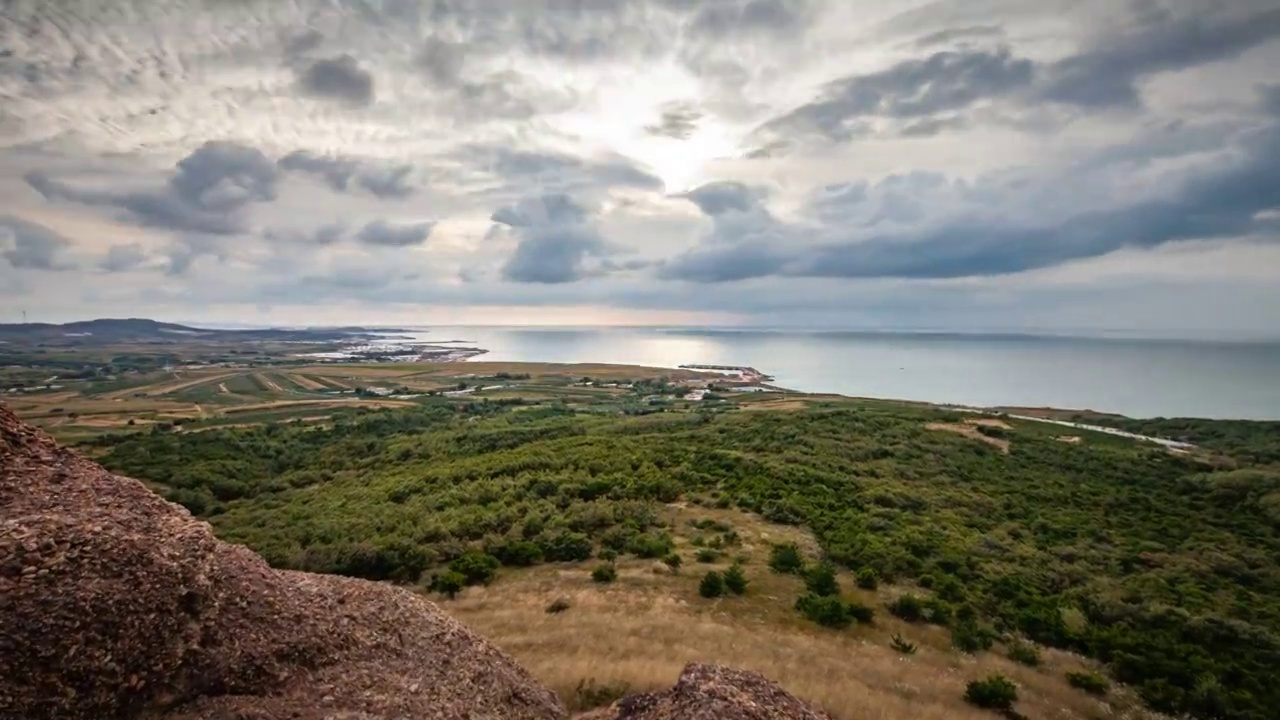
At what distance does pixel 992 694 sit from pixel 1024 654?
3.41 metres

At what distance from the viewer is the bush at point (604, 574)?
19389mm

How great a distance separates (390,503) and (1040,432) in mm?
62140

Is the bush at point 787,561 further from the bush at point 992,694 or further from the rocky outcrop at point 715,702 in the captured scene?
the rocky outcrop at point 715,702

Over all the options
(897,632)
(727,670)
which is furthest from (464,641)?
(897,632)

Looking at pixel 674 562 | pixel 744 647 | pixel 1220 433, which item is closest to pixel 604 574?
pixel 674 562

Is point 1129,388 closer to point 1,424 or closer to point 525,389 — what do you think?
point 525,389

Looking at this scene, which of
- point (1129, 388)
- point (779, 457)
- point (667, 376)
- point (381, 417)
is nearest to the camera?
point (779, 457)

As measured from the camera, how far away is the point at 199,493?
1607 inches

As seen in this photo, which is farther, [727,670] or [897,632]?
[897,632]

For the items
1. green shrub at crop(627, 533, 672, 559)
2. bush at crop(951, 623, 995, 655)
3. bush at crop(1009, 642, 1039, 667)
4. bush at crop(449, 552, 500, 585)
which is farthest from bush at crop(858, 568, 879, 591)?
bush at crop(449, 552, 500, 585)

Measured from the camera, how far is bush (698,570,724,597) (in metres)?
18.4

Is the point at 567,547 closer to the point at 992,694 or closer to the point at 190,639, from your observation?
the point at 992,694

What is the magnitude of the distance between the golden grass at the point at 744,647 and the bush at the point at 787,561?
731 millimetres

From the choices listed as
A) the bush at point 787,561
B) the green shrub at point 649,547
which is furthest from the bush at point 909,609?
the green shrub at point 649,547
